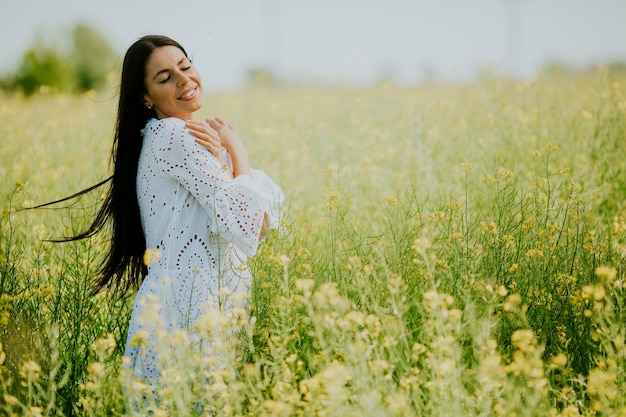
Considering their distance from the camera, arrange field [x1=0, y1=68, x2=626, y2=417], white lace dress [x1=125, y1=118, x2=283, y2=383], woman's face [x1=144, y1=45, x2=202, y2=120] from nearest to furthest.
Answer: field [x1=0, y1=68, x2=626, y2=417] < white lace dress [x1=125, y1=118, x2=283, y2=383] < woman's face [x1=144, y1=45, x2=202, y2=120]

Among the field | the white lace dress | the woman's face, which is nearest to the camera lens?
the field

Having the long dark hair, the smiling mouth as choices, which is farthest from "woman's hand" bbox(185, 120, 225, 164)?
the long dark hair

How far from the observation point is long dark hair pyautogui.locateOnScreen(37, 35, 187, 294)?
2629 millimetres

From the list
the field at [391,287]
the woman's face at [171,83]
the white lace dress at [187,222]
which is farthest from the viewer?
the woman's face at [171,83]

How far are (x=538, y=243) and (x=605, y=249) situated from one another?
0.29m

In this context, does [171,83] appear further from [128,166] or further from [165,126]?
[128,166]

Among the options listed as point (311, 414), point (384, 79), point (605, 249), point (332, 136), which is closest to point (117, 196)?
point (311, 414)

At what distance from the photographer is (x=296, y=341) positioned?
8.51 ft

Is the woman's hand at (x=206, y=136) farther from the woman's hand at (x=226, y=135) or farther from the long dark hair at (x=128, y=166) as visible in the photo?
the long dark hair at (x=128, y=166)

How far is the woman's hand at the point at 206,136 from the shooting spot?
8.09 ft

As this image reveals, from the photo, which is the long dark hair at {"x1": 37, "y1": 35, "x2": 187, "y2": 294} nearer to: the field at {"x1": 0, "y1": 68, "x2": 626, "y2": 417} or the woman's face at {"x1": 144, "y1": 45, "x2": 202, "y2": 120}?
the woman's face at {"x1": 144, "y1": 45, "x2": 202, "y2": 120}

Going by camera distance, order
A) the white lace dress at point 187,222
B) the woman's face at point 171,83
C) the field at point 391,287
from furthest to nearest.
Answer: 1. the woman's face at point 171,83
2. the white lace dress at point 187,222
3. the field at point 391,287

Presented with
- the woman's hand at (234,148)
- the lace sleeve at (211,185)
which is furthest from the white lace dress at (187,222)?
the woman's hand at (234,148)

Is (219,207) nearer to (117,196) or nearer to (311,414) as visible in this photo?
(117,196)
